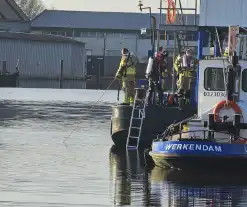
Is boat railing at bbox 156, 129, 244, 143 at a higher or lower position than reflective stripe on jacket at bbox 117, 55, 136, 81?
lower

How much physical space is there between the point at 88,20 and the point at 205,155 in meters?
95.0

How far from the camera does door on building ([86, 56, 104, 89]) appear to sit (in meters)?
93.7

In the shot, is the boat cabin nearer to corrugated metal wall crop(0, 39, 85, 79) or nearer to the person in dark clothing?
the person in dark clothing

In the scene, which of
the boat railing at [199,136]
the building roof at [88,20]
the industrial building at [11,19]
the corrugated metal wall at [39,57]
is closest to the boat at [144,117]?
the boat railing at [199,136]

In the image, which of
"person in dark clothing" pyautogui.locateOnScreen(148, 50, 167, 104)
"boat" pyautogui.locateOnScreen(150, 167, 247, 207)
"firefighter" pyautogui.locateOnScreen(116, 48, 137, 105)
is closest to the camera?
"boat" pyautogui.locateOnScreen(150, 167, 247, 207)

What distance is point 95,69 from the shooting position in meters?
99.4

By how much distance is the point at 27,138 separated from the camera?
95.9 ft

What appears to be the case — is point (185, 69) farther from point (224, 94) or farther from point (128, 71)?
point (224, 94)

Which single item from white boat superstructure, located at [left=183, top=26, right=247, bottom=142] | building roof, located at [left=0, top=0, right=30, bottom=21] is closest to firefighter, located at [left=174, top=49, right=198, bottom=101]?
white boat superstructure, located at [left=183, top=26, right=247, bottom=142]

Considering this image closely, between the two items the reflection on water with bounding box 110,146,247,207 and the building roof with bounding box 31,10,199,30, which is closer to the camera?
the reflection on water with bounding box 110,146,247,207

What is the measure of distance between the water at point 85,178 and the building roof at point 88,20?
8139 centimetres

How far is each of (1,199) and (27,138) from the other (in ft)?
41.1

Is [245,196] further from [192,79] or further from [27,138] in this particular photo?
[27,138]

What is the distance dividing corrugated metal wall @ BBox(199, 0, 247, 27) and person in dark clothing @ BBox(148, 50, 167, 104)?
1539 mm
